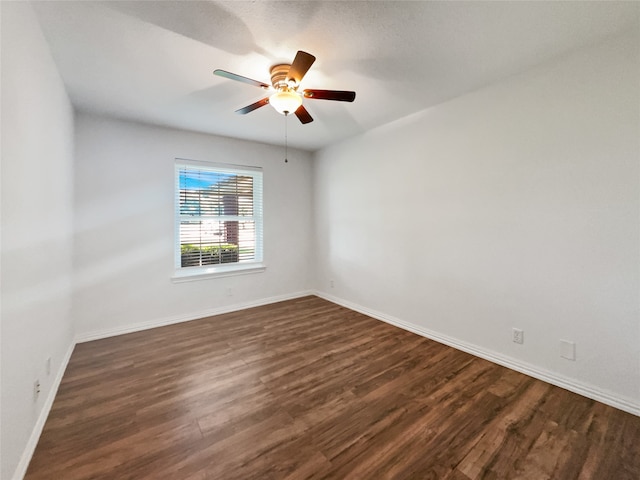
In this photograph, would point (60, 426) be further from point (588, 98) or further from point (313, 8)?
point (588, 98)

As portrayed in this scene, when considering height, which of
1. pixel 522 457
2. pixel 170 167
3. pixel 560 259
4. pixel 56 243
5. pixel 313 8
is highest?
pixel 313 8

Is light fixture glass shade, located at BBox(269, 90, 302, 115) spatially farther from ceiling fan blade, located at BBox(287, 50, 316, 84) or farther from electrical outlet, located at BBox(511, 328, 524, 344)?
electrical outlet, located at BBox(511, 328, 524, 344)

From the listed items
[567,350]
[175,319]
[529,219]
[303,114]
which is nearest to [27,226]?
[303,114]

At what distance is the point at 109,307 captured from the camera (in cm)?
308

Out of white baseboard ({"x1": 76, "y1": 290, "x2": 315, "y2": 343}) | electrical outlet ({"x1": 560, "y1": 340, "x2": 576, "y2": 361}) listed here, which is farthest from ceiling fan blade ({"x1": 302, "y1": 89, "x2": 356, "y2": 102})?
white baseboard ({"x1": 76, "y1": 290, "x2": 315, "y2": 343})

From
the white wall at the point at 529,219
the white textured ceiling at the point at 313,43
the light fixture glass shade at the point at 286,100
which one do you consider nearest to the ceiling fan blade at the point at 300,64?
the light fixture glass shade at the point at 286,100

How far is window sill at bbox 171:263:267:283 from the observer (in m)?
3.54

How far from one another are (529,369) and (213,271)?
143 inches

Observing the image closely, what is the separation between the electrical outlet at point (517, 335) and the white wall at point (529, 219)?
0.12ft

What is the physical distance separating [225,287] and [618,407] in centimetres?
398

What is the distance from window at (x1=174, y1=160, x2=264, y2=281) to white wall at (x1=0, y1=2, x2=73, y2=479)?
1422 millimetres

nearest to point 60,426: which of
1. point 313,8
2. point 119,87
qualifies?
point 119,87

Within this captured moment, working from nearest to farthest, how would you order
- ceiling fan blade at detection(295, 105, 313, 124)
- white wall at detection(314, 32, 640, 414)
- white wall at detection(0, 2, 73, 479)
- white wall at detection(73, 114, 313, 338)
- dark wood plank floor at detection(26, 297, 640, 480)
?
white wall at detection(0, 2, 73, 479) → dark wood plank floor at detection(26, 297, 640, 480) → white wall at detection(314, 32, 640, 414) → ceiling fan blade at detection(295, 105, 313, 124) → white wall at detection(73, 114, 313, 338)

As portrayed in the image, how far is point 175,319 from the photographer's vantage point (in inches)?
136
